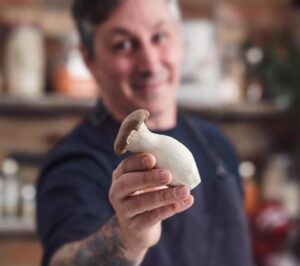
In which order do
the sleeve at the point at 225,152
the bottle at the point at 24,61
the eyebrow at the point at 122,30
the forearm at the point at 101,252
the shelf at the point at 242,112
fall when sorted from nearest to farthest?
the forearm at the point at 101,252 → the eyebrow at the point at 122,30 → the sleeve at the point at 225,152 → the bottle at the point at 24,61 → the shelf at the point at 242,112

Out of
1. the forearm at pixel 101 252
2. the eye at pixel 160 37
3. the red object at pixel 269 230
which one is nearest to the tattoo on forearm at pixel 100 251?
the forearm at pixel 101 252

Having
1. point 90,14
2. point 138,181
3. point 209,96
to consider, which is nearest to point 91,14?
point 90,14

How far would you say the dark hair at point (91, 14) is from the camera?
0.65 m

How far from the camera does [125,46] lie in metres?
0.66

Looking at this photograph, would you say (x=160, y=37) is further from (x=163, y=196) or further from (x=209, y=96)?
(x=209, y=96)

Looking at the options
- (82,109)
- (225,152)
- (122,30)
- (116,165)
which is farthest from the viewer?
(82,109)

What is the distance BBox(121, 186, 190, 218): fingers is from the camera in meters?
0.41

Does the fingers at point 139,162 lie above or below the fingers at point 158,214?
above

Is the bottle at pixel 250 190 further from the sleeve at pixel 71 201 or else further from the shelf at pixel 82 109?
the sleeve at pixel 71 201

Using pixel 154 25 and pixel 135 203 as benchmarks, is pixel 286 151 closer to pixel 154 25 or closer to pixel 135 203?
pixel 154 25

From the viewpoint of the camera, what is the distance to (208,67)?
144 cm

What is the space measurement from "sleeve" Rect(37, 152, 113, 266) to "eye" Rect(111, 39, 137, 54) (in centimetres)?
11

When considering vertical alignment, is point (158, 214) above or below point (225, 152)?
above

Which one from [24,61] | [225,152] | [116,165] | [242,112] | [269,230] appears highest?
[116,165]
